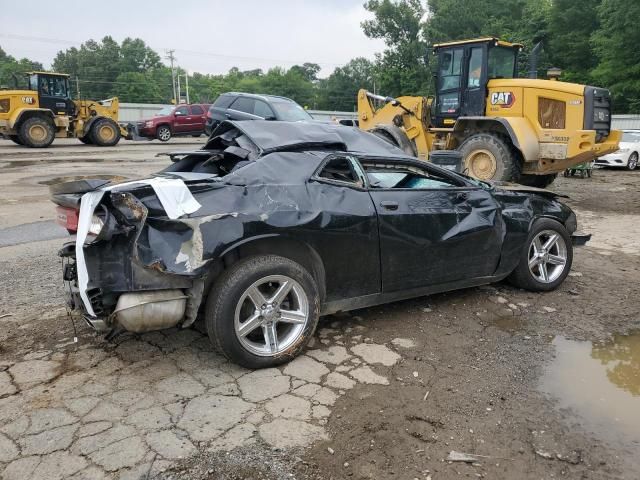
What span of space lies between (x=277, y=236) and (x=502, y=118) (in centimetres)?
799

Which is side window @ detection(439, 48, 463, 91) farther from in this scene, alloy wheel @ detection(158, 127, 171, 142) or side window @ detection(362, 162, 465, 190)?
alloy wheel @ detection(158, 127, 171, 142)

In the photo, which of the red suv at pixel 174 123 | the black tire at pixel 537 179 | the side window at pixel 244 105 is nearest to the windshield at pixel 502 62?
the black tire at pixel 537 179

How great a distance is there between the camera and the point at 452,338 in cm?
408

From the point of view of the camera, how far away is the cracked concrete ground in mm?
2615

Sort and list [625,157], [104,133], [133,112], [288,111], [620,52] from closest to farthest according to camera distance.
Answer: [288,111], [625,157], [104,133], [620,52], [133,112]

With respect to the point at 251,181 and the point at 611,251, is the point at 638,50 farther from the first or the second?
the point at 251,181

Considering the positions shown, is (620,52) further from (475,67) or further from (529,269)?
(529,269)

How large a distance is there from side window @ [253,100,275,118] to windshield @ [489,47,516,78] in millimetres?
5366

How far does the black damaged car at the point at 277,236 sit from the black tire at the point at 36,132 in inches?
691

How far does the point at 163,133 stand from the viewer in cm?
2478

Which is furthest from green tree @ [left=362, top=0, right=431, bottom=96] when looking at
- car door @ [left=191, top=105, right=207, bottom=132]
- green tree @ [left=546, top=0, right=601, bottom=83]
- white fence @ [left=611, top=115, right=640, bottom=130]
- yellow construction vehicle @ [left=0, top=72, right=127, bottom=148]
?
yellow construction vehicle @ [left=0, top=72, right=127, bottom=148]

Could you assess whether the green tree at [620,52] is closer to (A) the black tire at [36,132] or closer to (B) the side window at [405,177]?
(A) the black tire at [36,132]

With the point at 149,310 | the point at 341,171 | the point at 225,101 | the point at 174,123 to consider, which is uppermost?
the point at 225,101

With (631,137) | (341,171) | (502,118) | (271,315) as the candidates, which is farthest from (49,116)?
(631,137)
